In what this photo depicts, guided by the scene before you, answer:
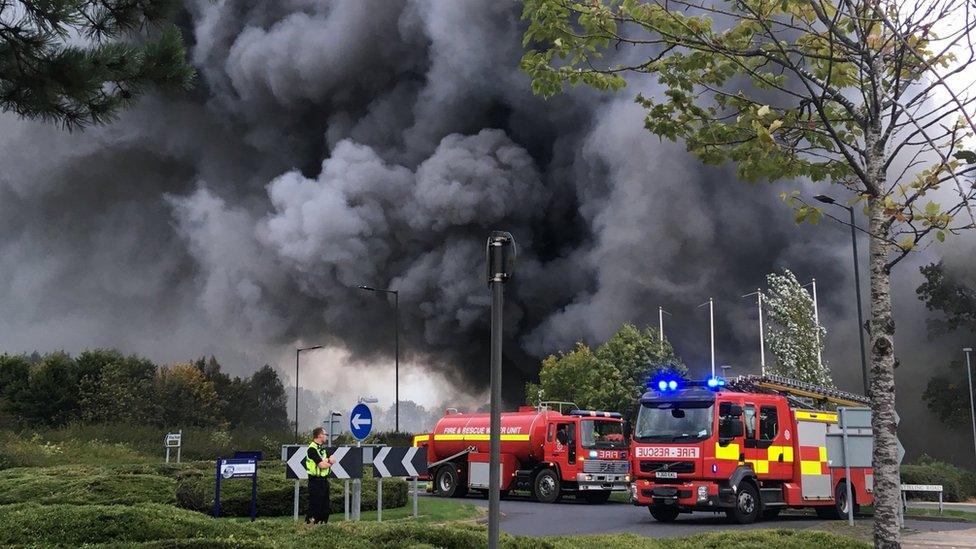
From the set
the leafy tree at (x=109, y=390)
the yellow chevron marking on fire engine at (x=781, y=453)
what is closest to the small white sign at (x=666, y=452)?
the yellow chevron marking on fire engine at (x=781, y=453)

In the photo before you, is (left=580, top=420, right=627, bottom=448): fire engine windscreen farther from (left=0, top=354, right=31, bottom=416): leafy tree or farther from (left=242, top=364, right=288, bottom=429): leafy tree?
(left=242, top=364, right=288, bottom=429): leafy tree

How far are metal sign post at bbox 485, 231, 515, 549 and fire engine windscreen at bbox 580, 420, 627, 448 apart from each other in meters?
18.8

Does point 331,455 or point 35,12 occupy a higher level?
point 35,12

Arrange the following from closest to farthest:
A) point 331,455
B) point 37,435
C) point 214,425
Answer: point 331,455 < point 37,435 < point 214,425

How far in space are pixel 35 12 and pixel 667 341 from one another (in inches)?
1942

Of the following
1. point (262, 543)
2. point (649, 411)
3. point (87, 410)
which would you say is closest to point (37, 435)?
point (87, 410)

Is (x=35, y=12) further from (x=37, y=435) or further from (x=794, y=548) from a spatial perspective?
(x=37, y=435)

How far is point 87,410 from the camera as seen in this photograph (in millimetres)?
67438

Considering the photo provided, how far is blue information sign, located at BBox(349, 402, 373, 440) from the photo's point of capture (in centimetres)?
1579

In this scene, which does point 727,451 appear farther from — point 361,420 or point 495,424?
point 495,424

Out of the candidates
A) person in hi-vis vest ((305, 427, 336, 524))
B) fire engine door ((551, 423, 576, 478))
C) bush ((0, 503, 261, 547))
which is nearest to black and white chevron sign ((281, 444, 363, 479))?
person in hi-vis vest ((305, 427, 336, 524))

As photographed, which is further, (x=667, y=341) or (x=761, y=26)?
(x=667, y=341)

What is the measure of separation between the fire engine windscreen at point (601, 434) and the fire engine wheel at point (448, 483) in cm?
448

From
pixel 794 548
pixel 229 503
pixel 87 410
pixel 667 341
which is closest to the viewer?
pixel 794 548
